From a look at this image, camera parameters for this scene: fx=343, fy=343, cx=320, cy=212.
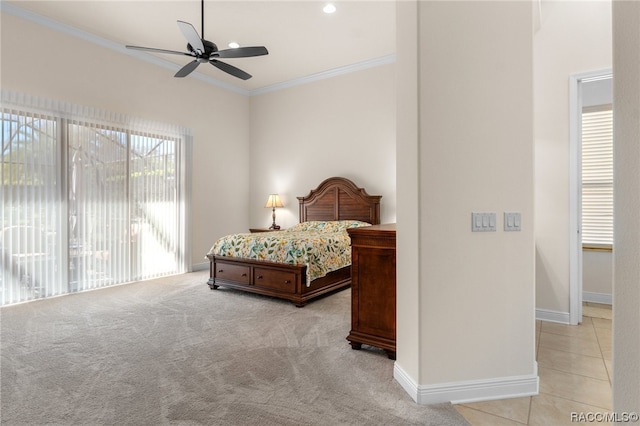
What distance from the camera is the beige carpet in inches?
71.4

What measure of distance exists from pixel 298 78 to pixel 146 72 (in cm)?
246

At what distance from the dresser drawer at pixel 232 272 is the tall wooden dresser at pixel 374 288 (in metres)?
2.02

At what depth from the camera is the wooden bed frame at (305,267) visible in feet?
12.8

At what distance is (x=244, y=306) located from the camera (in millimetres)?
3820

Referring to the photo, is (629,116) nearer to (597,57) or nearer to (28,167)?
(597,57)

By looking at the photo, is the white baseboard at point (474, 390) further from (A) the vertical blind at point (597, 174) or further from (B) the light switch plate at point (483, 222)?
(A) the vertical blind at point (597, 174)

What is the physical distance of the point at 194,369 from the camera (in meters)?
2.32

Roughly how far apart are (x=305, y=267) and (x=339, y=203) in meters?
2.06

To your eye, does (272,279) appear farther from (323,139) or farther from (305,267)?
(323,139)

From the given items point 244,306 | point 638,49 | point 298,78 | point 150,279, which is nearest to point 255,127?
point 298,78

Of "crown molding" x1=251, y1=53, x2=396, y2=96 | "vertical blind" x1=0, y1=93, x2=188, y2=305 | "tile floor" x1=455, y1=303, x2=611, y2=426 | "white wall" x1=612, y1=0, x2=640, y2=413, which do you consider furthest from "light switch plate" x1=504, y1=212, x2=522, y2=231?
"vertical blind" x1=0, y1=93, x2=188, y2=305

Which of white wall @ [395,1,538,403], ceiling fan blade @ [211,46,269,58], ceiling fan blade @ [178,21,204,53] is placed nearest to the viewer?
white wall @ [395,1,538,403]

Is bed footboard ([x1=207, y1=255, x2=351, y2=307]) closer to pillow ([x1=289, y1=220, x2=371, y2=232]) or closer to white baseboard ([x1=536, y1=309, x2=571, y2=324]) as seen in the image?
pillow ([x1=289, y1=220, x2=371, y2=232])

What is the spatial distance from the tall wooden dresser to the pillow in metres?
2.45
